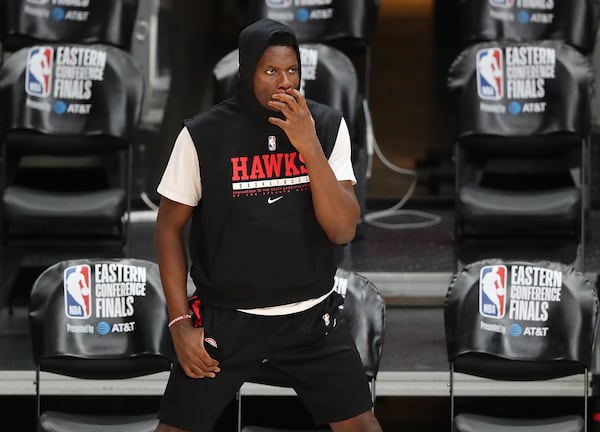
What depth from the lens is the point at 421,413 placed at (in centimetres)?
569

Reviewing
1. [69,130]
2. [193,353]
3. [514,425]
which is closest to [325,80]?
[69,130]

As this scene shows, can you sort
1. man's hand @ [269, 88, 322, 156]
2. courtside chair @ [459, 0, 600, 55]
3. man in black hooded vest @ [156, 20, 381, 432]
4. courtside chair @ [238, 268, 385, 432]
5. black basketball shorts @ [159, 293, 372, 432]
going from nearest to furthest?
man's hand @ [269, 88, 322, 156] → man in black hooded vest @ [156, 20, 381, 432] → black basketball shorts @ [159, 293, 372, 432] → courtside chair @ [238, 268, 385, 432] → courtside chair @ [459, 0, 600, 55]

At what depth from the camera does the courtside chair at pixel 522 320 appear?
4.35 meters

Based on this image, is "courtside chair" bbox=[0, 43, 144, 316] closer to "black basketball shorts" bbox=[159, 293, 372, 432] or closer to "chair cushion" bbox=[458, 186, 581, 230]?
"chair cushion" bbox=[458, 186, 581, 230]

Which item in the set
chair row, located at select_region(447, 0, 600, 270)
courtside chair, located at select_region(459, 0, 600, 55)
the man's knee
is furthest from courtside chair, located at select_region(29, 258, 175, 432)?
courtside chair, located at select_region(459, 0, 600, 55)

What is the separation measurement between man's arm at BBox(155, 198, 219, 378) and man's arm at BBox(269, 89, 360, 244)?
355 millimetres

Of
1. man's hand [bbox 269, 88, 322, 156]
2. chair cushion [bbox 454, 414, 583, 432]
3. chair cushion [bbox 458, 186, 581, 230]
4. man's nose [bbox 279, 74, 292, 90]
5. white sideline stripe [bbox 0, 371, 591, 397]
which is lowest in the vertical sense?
white sideline stripe [bbox 0, 371, 591, 397]

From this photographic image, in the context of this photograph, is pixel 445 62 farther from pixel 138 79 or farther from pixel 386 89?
pixel 138 79

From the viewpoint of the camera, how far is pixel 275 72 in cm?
341

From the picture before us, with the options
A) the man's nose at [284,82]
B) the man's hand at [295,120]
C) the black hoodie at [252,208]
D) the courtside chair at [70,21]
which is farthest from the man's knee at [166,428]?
the courtside chair at [70,21]

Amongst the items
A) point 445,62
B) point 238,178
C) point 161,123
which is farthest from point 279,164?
point 445,62

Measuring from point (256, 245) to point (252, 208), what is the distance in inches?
3.7

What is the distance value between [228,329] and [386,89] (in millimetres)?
3793

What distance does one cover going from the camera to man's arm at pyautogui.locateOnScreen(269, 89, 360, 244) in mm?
3354
